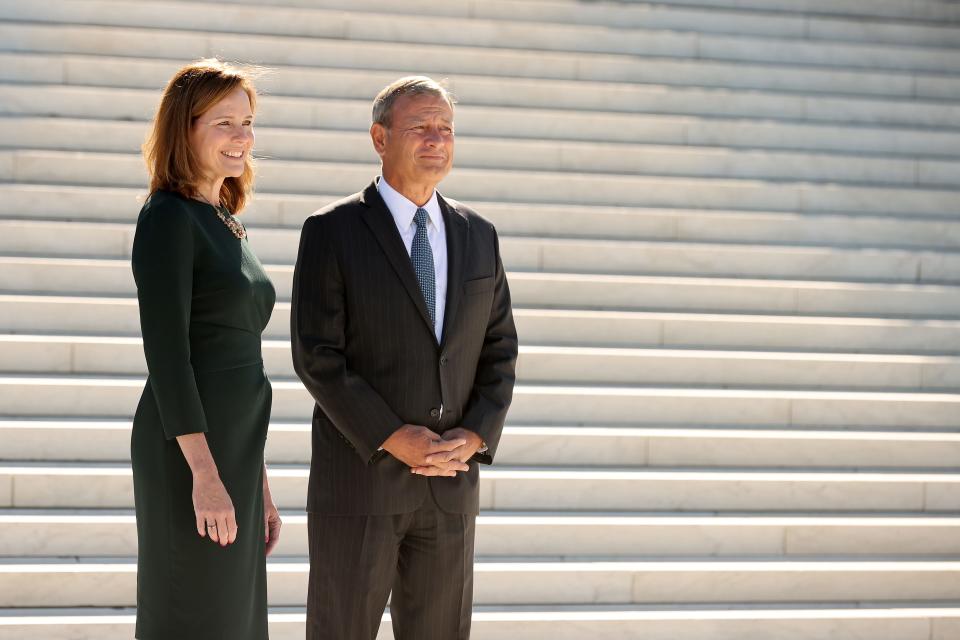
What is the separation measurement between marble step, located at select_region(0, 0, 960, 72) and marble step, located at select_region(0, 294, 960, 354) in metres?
2.61

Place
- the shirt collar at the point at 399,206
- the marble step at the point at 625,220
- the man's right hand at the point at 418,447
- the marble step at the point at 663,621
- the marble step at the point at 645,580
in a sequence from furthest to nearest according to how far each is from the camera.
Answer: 1. the marble step at the point at 625,220
2. the marble step at the point at 645,580
3. the marble step at the point at 663,621
4. the shirt collar at the point at 399,206
5. the man's right hand at the point at 418,447

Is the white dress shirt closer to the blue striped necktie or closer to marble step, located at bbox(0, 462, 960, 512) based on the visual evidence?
the blue striped necktie

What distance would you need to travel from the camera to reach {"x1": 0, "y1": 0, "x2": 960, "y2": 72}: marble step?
750 centimetres

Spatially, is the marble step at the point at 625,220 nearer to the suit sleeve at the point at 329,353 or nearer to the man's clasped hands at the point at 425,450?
the suit sleeve at the point at 329,353

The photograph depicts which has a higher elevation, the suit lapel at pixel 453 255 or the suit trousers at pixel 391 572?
the suit lapel at pixel 453 255

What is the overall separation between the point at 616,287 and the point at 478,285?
3.19 metres

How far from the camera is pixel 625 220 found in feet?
21.5

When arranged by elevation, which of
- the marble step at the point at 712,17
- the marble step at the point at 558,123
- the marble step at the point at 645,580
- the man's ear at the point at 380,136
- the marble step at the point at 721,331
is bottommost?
the marble step at the point at 645,580

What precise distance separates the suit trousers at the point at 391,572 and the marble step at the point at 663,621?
142 cm

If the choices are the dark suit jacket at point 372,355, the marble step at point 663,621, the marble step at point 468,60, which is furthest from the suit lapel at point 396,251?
the marble step at point 468,60

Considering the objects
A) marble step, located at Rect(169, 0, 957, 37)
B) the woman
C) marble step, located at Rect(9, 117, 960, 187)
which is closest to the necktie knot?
the woman

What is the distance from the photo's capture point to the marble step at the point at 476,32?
750 centimetres

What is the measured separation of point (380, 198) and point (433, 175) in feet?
0.50

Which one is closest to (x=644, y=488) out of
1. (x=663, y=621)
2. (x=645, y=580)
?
(x=645, y=580)
